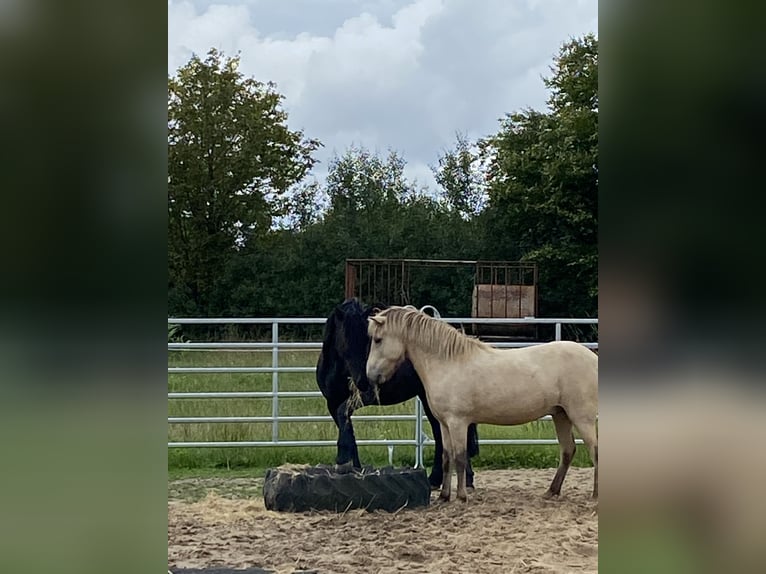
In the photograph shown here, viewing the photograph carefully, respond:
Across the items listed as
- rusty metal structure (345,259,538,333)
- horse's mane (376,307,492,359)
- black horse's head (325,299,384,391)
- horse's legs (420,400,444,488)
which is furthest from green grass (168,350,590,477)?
rusty metal structure (345,259,538,333)

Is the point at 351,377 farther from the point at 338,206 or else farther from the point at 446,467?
the point at 338,206

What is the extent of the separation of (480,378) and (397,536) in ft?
3.42

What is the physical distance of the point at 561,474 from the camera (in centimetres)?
416

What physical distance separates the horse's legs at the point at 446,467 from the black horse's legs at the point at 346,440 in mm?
536

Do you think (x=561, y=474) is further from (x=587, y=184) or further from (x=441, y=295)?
(x=587, y=184)

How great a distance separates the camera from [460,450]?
4.05 m

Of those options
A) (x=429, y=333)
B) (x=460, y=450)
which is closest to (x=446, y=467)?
(x=460, y=450)

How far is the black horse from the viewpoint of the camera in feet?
14.5

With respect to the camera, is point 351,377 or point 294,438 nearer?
point 351,377

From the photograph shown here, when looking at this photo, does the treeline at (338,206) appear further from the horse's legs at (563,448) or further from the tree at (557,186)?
the horse's legs at (563,448)

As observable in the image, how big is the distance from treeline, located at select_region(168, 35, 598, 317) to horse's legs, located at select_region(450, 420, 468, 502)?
300 inches

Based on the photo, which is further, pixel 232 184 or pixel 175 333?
pixel 232 184

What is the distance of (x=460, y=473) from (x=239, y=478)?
1514 mm
